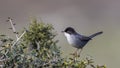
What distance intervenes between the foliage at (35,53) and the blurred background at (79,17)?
279 inches

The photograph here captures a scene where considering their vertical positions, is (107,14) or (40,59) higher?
(107,14)

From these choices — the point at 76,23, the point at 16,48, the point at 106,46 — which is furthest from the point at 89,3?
the point at 16,48

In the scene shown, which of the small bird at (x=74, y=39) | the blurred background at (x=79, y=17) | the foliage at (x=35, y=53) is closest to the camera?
the foliage at (x=35, y=53)

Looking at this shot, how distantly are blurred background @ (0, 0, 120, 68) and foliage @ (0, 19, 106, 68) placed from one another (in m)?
7.08

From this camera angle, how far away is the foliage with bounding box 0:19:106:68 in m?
4.30

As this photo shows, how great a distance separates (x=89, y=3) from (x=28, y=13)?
2.19m

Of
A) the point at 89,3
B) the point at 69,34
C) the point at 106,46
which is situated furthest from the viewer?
the point at 89,3

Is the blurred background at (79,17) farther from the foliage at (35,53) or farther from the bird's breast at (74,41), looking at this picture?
the foliage at (35,53)

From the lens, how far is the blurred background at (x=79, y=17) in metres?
12.8

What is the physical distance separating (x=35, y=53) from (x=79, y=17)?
11.7 meters

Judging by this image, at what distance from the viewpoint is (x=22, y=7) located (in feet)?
56.0

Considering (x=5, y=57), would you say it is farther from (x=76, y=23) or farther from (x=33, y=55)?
(x=76, y=23)

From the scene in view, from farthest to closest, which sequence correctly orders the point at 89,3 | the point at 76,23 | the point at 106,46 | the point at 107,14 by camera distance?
1. the point at 89,3
2. the point at 107,14
3. the point at 76,23
4. the point at 106,46

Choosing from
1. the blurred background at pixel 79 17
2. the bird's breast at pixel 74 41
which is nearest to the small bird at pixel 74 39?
the bird's breast at pixel 74 41
